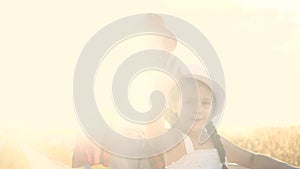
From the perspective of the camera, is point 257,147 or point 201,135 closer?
point 201,135

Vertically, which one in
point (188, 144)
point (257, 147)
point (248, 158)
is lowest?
point (257, 147)

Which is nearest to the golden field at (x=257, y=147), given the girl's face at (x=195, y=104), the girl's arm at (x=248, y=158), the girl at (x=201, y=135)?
the girl's arm at (x=248, y=158)

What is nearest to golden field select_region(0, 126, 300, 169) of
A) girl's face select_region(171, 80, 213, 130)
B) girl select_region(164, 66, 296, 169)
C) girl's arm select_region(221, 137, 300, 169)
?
girl's arm select_region(221, 137, 300, 169)

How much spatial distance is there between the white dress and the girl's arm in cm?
20

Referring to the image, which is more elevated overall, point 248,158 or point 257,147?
point 248,158

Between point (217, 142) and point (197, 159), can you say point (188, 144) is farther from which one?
point (217, 142)

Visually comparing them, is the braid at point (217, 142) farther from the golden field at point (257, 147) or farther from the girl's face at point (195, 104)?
the golden field at point (257, 147)

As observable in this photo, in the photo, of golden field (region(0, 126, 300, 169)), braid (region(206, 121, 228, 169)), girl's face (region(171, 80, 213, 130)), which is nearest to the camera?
girl's face (region(171, 80, 213, 130))

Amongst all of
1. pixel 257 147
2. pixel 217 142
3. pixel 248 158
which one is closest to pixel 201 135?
pixel 217 142

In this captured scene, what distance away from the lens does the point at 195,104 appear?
3.58 m

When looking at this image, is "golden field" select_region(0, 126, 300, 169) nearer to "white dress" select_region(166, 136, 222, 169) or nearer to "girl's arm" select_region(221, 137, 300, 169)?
"girl's arm" select_region(221, 137, 300, 169)

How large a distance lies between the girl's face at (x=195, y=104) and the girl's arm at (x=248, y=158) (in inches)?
17.0

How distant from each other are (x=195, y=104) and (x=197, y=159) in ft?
1.28

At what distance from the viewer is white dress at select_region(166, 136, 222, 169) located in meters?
3.65
